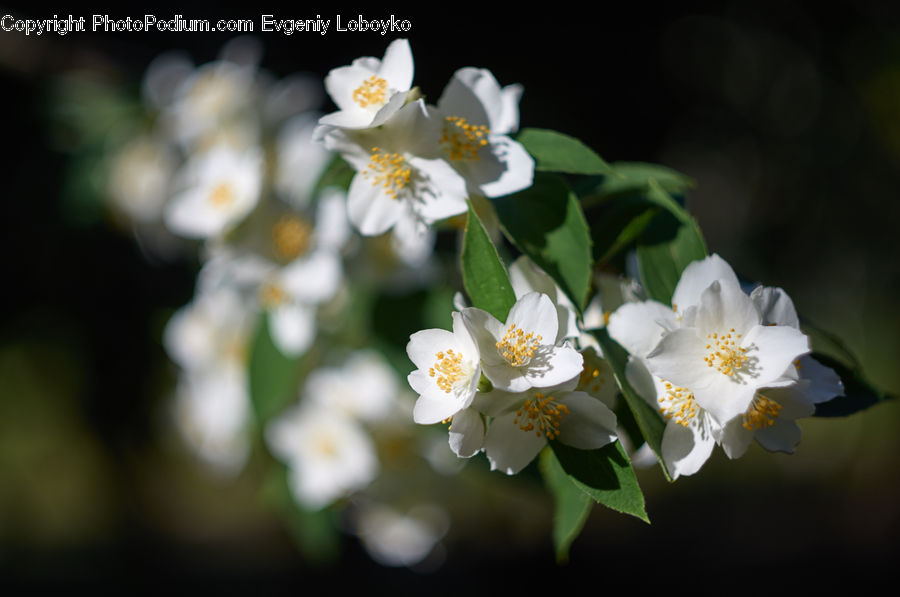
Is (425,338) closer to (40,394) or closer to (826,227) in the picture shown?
(826,227)

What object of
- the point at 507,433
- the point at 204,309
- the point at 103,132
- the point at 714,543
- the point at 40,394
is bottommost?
the point at 714,543

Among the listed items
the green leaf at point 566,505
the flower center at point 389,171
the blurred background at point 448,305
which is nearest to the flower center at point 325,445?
the blurred background at point 448,305

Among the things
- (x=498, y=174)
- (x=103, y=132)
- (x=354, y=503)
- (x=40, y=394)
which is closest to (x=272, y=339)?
(x=354, y=503)

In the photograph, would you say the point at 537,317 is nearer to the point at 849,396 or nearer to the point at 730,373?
the point at 730,373

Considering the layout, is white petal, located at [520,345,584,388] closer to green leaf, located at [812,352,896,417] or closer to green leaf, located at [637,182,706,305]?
green leaf, located at [637,182,706,305]

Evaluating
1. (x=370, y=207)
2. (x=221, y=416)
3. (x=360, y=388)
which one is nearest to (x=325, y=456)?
(x=360, y=388)

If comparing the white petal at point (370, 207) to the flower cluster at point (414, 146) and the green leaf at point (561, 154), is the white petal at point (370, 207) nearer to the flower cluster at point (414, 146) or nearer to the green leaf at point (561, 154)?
the flower cluster at point (414, 146)
